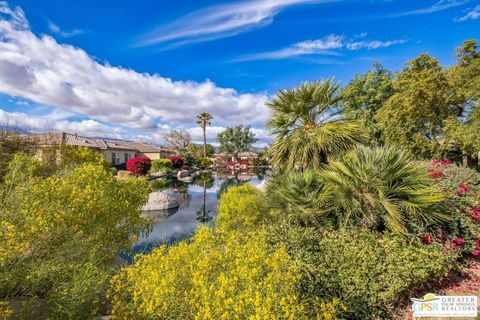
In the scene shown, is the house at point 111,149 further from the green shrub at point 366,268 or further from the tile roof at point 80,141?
the green shrub at point 366,268

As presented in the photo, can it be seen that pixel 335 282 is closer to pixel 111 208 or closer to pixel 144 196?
pixel 111 208

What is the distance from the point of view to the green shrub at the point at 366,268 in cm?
347

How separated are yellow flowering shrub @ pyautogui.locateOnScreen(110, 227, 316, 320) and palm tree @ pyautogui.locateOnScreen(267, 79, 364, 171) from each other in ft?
14.9

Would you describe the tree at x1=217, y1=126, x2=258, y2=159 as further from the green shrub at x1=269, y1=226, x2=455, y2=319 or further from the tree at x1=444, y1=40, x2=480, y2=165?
the green shrub at x1=269, y1=226, x2=455, y2=319

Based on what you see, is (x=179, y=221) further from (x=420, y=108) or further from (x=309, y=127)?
(x=420, y=108)

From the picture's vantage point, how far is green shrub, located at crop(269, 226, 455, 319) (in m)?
3.47

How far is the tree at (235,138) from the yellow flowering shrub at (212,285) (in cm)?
5455

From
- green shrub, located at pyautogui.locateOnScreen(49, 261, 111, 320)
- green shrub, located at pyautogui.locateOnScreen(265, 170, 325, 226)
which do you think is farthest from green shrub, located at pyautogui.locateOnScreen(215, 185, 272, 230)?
green shrub, located at pyautogui.locateOnScreen(49, 261, 111, 320)

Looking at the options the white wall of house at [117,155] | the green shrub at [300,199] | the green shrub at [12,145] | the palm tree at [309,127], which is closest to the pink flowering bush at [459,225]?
the green shrub at [300,199]

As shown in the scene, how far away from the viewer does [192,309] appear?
2594 mm

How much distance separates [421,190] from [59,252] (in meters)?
6.16

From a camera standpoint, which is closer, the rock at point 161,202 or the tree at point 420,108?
the rock at point 161,202

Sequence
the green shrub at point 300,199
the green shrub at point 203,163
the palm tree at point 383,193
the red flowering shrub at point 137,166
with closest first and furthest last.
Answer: the palm tree at point 383,193 → the green shrub at point 300,199 → the red flowering shrub at point 137,166 → the green shrub at point 203,163

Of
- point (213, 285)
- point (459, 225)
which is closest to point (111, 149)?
point (213, 285)
